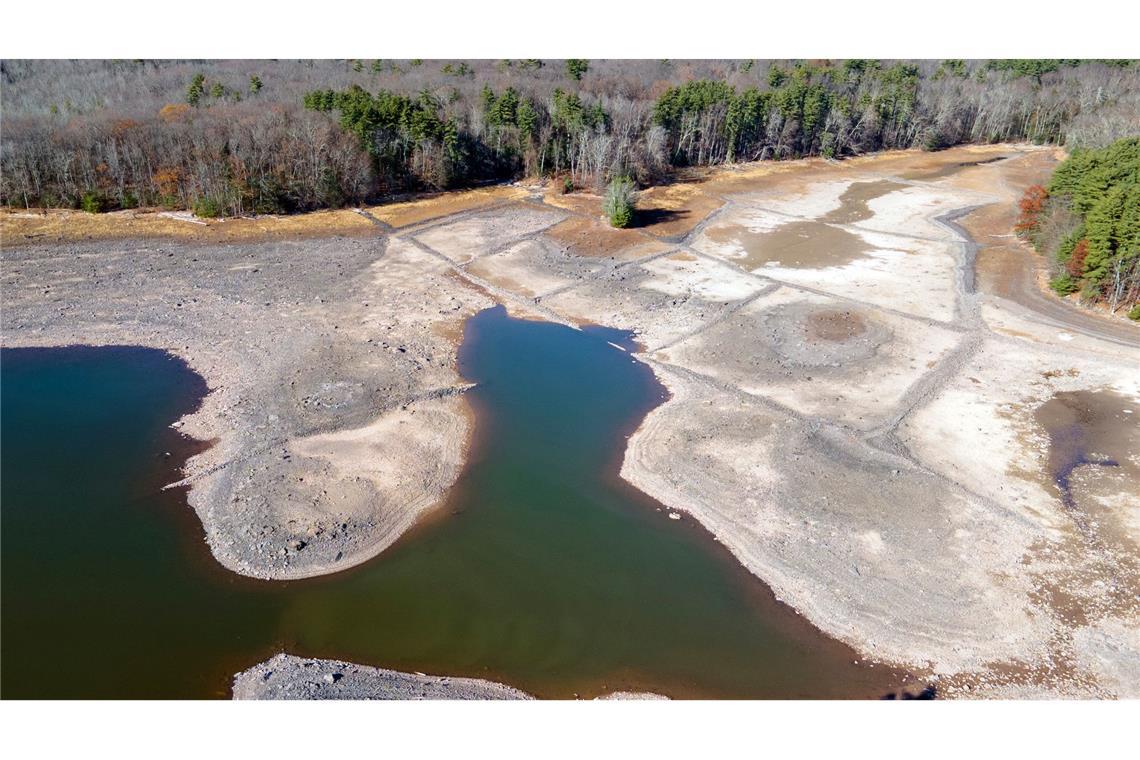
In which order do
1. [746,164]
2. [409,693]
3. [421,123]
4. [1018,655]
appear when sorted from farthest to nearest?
[746,164], [421,123], [1018,655], [409,693]

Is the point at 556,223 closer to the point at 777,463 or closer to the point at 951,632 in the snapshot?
the point at 777,463

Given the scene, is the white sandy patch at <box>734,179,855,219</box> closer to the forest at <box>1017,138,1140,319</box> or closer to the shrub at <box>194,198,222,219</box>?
the forest at <box>1017,138,1140,319</box>

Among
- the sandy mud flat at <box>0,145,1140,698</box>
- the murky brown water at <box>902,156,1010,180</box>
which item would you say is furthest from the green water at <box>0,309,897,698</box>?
the murky brown water at <box>902,156,1010,180</box>

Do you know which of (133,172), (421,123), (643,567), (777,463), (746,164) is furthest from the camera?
(746,164)

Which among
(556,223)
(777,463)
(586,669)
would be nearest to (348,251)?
(556,223)

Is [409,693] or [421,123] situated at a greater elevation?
[421,123]

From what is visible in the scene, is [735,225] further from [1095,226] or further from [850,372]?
A: [850,372]

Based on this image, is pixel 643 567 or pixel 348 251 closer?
pixel 643 567
